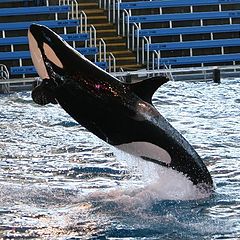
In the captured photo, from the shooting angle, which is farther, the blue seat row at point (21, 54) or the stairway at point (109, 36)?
the stairway at point (109, 36)

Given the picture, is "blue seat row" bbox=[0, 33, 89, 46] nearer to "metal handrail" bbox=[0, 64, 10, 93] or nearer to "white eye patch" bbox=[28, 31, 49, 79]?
"metal handrail" bbox=[0, 64, 10, 93]

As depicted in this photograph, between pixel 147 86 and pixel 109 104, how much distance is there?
41 cm

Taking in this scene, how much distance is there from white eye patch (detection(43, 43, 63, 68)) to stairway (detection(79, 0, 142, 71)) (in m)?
11.2

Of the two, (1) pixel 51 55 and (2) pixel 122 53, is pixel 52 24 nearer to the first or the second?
(2) pixel 122 53

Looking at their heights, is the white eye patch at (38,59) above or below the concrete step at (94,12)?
above

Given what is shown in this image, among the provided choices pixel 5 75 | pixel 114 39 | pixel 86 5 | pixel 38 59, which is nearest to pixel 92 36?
pixel 114 39

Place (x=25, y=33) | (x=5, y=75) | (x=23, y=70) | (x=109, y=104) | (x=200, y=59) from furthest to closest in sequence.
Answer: (x=200, y=59) → (x=25, y=33) → (x=23, y=70) → (x=5, y=75) → (x=109, y=104)

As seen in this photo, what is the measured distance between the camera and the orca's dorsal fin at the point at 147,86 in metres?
8.91

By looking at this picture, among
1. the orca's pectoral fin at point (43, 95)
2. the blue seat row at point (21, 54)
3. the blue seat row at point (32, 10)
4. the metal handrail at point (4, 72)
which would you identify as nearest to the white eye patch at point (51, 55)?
the orca's pectoral fin at point (43, 95)

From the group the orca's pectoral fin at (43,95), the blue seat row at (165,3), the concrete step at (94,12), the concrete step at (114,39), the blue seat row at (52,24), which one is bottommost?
the concrete step at (114,39)

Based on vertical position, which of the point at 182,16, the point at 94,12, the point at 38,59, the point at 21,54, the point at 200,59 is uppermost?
the point at 38,59

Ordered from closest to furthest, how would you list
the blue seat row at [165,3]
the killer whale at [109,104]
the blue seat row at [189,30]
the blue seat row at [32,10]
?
the killer whale at [109,104]
the blue seat row at [32,10]
the blue seat row at [189,30]
the blue seat row at [165,3]

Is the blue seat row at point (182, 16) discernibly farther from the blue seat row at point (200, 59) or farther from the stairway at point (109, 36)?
the blue seat row at point (200, 59)

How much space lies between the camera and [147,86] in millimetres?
8953
